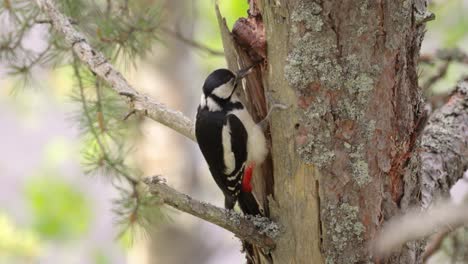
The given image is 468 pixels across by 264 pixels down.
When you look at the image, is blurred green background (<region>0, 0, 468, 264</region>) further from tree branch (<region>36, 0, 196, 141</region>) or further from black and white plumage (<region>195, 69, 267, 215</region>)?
tree branch (<region>36, 0, 196, 141</region>)

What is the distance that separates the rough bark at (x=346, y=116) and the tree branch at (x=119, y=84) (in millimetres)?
450

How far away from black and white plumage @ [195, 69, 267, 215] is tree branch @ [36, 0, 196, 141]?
0.38 ft

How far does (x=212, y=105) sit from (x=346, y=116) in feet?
2.86

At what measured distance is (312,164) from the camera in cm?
196

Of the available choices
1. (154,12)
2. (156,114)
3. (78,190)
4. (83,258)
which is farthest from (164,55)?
(156,114)

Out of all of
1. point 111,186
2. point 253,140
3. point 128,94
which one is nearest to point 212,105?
point 253,140

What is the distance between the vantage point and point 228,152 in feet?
8.42

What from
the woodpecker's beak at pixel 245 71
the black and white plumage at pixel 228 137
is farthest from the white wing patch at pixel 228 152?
the woodpecker's beak at pixel 245 71

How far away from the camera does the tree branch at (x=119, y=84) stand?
225 cm

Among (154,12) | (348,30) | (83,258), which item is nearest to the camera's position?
(348,30)

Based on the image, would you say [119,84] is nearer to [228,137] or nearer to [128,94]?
[128,94]

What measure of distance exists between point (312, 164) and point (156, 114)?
1.88 feet

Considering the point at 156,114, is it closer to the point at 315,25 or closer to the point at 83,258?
the point at 315,25

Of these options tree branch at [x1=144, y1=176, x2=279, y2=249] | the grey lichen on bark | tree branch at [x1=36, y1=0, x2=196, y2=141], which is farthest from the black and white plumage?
the grey lichen on bark
